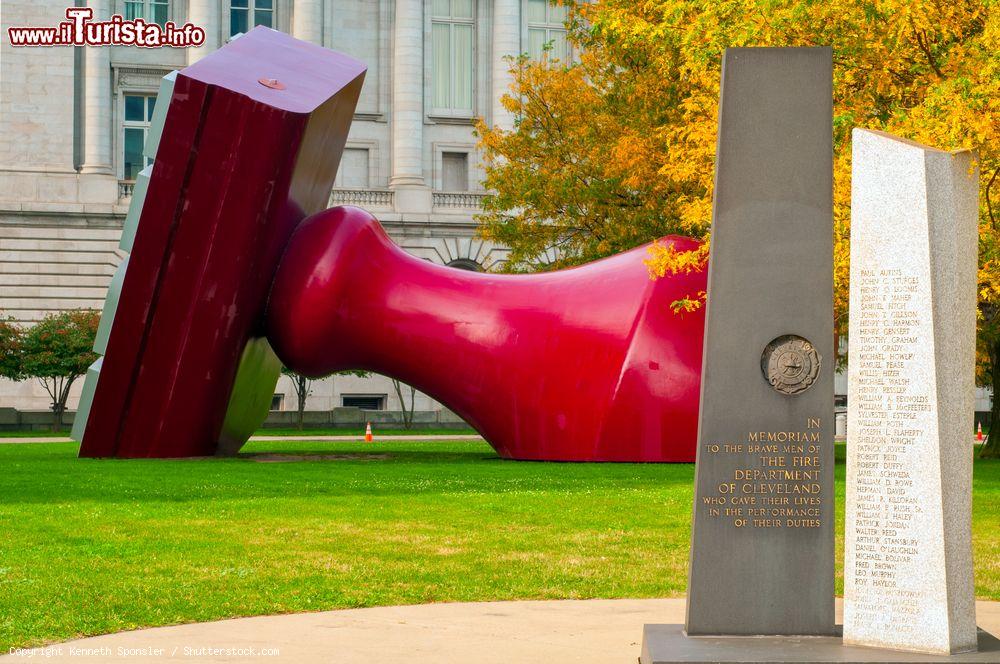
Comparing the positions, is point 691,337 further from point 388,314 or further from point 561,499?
point 561,499

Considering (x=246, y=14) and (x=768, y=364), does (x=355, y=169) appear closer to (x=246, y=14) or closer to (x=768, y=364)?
(x=246, y=14)

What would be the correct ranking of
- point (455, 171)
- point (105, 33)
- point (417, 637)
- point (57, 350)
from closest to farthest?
1. point (417, 637)
2. point (57, 350)
3. point (105, 33)
4. point (455, 171)

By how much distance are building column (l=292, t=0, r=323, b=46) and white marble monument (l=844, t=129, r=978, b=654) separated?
4697 centimetres

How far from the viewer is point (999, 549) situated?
11.4 metres

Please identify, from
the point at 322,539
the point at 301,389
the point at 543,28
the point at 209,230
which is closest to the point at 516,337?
the point at 209,230

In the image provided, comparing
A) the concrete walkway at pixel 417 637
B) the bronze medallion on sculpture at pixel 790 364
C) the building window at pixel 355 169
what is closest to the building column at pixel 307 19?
the building window at pixel 355 169

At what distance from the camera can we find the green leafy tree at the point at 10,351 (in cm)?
4022

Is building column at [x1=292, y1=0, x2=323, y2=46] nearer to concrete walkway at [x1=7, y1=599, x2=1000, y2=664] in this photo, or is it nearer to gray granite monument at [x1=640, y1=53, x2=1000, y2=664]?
concrete walkway at [x1=7, y1=599, x2=1000, y2=664]

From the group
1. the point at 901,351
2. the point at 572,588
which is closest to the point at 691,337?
the point at 572,588

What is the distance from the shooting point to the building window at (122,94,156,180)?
169 ft

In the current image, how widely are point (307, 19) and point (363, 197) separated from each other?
6.95 m

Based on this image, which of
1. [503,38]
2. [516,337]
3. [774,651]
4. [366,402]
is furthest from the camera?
[503,38]

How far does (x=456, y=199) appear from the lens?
51.5 metres

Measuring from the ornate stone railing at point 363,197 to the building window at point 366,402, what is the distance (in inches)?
266
